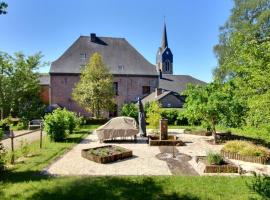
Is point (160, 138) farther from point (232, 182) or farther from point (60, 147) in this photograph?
point (232, 182)

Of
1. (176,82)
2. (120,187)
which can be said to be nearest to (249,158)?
(120,187)

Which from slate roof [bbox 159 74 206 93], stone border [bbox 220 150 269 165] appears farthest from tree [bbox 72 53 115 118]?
stone border [bbox 220 150 269 165]

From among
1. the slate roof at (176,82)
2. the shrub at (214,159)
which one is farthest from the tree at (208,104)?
the slate roof at (176,82)

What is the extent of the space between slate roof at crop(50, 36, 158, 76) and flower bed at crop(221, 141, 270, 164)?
2634 centimetres

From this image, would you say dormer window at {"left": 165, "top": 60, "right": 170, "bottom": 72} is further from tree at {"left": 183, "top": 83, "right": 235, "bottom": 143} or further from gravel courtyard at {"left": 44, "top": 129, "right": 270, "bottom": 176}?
gravel courtyard at {"left": 44, "top": 129, "right": 270, "bottom": 176}

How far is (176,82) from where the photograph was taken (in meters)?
45.1

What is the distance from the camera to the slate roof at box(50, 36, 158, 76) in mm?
36175

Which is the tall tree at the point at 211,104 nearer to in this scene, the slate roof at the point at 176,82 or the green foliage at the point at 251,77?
the green foliage at the point at 251,77

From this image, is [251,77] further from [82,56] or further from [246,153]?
[82,56]

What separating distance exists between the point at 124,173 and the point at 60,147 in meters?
5.63

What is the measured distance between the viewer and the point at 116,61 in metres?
37.8

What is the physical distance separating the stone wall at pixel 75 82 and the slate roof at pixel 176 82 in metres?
6.09

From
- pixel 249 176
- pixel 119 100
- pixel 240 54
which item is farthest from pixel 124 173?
pixel 119 100

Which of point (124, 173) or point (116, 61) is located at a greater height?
point (116, 61)
